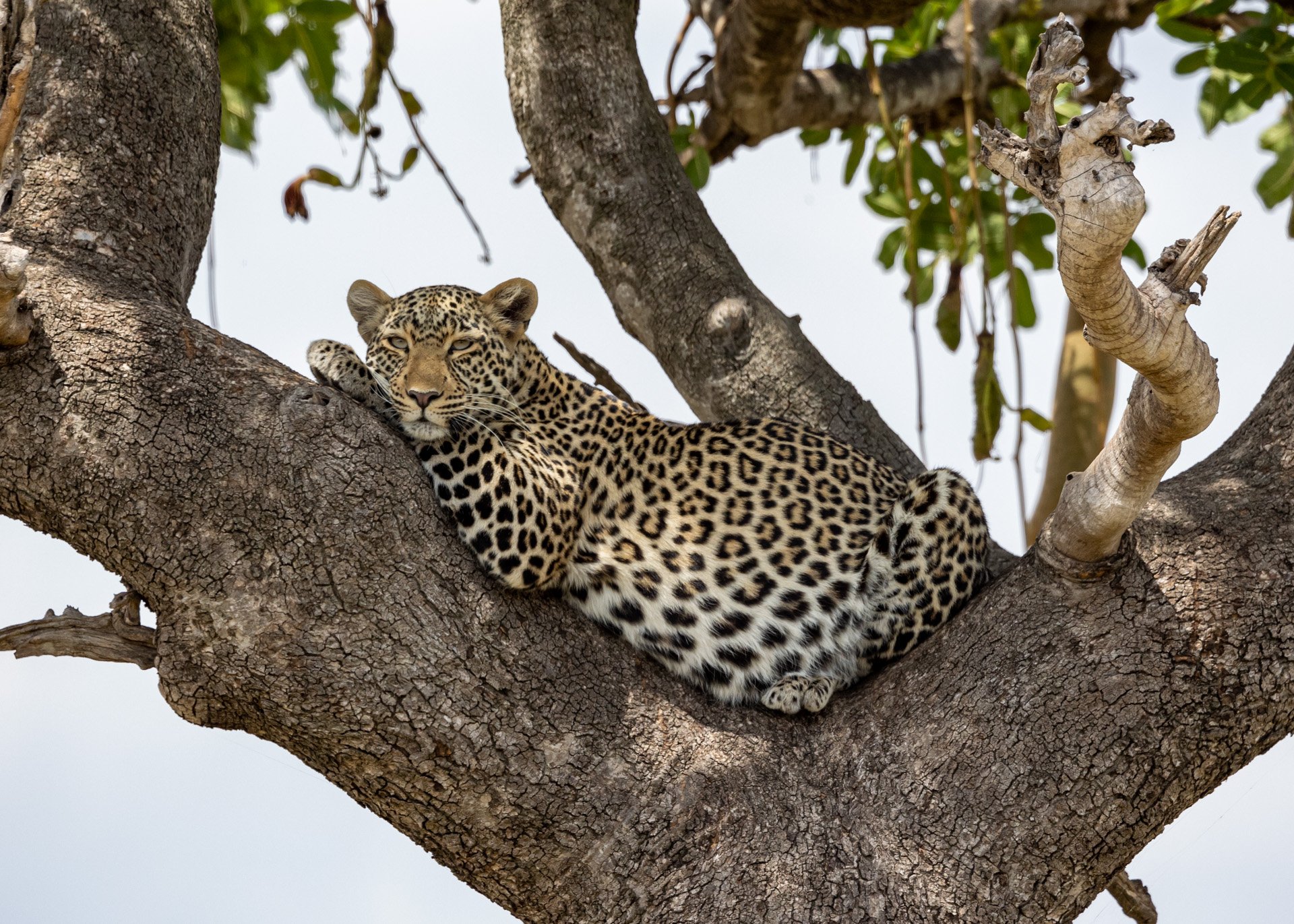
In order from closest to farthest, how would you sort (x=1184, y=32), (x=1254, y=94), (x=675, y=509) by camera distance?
(x=675, y=509) < (x=1254, y=94) < (x=1184, y=32)

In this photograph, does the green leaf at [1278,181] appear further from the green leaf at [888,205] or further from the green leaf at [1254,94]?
the green leaf at [888,205]

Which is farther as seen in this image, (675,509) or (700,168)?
(700,168)

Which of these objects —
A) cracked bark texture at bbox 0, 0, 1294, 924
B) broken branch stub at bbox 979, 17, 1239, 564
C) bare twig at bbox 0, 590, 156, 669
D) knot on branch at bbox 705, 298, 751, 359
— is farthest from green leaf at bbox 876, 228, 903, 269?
bare twig at bbox 0, 590, 156, 669

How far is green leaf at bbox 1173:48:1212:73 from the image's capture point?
7582 millimetres

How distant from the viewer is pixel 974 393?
20.7 ft

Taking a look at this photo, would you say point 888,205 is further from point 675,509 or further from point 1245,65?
point 675,509

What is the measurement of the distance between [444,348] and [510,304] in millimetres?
432

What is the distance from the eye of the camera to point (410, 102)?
6859 mm

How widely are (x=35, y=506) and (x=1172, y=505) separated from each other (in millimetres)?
3409

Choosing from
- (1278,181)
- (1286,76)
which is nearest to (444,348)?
(1286,76)

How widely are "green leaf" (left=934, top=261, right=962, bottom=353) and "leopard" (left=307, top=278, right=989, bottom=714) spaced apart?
1.83 m

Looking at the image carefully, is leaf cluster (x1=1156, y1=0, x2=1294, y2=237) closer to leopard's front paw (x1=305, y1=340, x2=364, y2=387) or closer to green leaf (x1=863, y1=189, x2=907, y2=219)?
green leaf (x1=863, y1=189, x2=907, y2=219)

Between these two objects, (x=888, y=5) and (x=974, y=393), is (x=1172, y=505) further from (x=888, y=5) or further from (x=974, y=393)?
(x=888, y=5)

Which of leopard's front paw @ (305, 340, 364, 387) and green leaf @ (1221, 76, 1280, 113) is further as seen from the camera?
green leaf @ (1221, 76, 1280, 113)
